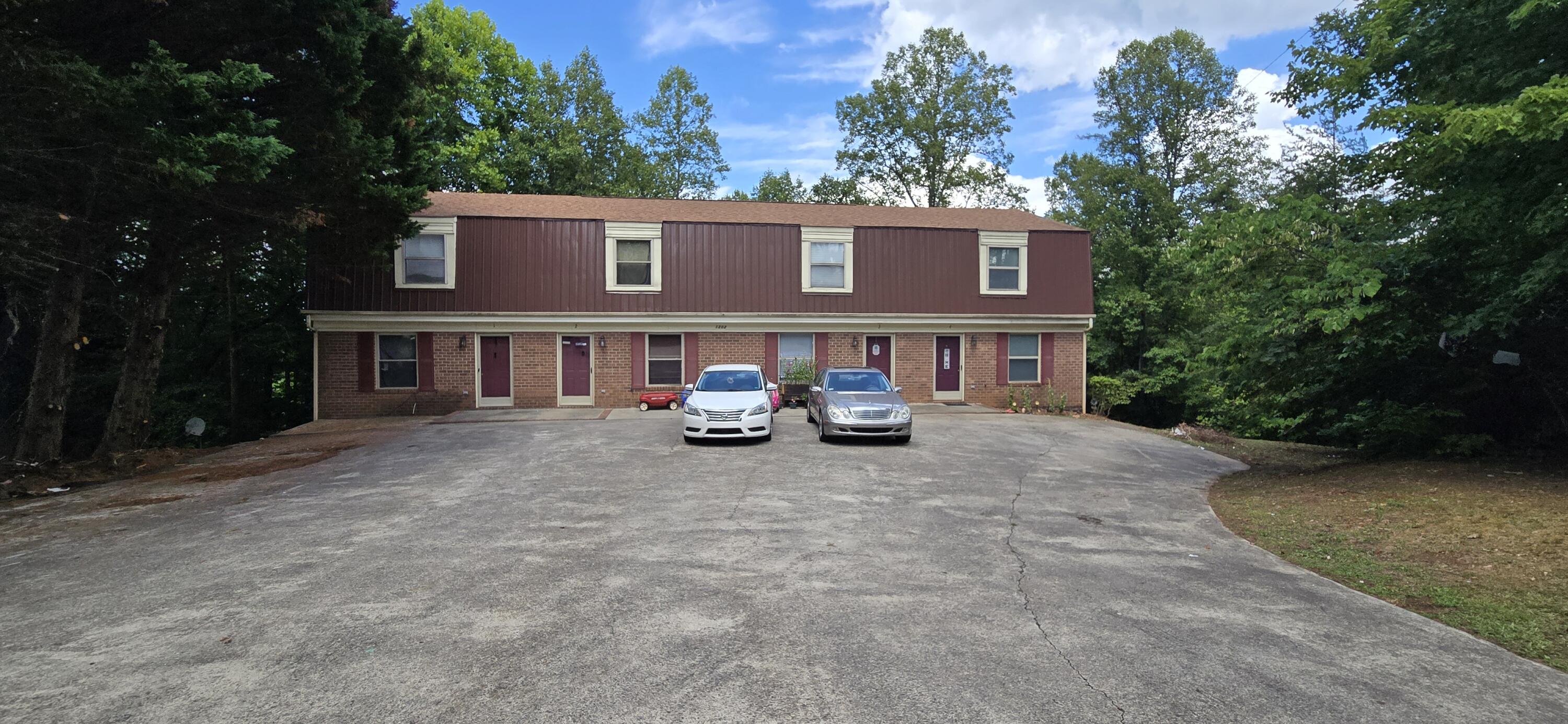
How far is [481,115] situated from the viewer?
104 ft

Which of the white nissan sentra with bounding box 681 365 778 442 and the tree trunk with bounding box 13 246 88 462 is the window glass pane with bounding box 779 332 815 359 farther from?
the tree trunk with bounding box 13 246 88 462

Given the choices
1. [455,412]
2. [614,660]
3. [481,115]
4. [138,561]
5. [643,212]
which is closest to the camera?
[614,660]

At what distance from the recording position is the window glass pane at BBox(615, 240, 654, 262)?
20.6 m

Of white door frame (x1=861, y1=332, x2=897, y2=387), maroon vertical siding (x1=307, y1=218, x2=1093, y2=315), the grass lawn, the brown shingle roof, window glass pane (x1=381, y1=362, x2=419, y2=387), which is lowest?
the grass lawn

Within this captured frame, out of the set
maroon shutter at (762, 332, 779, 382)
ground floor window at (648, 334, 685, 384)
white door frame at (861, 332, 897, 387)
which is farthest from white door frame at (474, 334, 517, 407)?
white door frame at (861, 332, 897, 387)

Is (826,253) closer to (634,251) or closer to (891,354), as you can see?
(891,354)

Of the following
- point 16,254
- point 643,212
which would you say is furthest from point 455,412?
point 16,254

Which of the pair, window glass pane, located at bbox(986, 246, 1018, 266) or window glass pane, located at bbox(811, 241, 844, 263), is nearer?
window glass pane, located at bbox(811, 241, 844, 263)

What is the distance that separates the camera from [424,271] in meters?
19.5

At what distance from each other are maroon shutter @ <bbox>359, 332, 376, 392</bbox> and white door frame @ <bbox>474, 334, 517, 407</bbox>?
2470 mm

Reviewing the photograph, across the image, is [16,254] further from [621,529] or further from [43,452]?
[621,529]

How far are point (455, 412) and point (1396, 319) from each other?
62.5 ft

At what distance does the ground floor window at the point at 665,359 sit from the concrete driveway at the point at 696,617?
37.0 ft

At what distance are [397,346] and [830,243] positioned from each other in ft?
39.4
